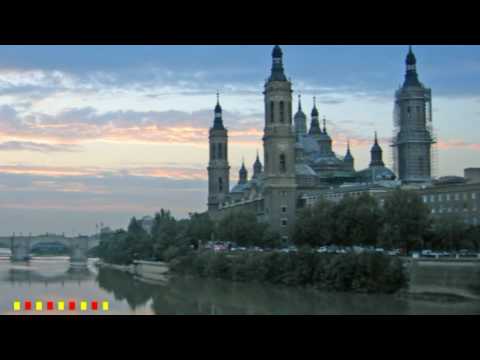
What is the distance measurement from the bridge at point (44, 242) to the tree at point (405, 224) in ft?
227

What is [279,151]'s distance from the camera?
50844 millimetres

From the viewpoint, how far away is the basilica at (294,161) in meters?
51.0

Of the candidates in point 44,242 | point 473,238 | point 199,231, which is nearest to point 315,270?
point 473,238

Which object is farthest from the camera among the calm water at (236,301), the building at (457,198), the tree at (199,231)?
the tree at (199,231)

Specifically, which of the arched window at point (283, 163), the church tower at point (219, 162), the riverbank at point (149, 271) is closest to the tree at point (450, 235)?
the riverbank at point (149, 271)

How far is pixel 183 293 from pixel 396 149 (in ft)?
106

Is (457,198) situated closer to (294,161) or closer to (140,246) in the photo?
(294,161)

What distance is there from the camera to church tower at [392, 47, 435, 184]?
57.7 metres

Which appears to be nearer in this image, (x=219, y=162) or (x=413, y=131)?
(x=413, y=131)

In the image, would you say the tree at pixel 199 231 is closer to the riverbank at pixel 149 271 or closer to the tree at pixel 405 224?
the riverbank at pixel 149 271

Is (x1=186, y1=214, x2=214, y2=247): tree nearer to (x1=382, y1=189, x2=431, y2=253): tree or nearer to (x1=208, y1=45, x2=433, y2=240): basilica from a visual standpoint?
(x1=208, y1=45, x2=433, y2=240): basilica

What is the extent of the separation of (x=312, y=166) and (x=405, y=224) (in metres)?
32.0

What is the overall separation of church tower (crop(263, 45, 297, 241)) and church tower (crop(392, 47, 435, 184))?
10784mm
